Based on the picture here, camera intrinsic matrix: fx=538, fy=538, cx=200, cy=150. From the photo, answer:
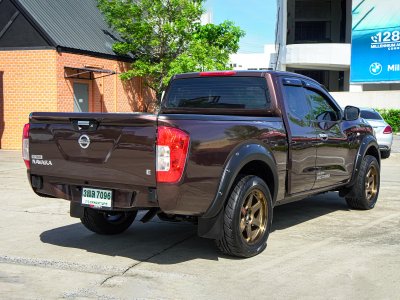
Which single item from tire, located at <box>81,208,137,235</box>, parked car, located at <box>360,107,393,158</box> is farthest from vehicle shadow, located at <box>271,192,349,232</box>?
parked car, located at <box>360,107,393,158</box>

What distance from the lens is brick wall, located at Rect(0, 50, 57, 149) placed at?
56.4 feet

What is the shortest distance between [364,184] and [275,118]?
268cm

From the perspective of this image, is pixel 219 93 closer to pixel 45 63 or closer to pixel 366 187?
pixel 366 187

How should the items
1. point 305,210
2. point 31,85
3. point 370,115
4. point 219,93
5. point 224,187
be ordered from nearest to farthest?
point 224,187
point 219,93
point 305,210
point 370,115
point 31,85

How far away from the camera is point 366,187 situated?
812cm

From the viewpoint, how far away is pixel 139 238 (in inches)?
257

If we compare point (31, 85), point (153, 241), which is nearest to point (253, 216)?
point (153, 241)

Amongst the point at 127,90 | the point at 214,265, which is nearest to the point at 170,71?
the point at 127,90

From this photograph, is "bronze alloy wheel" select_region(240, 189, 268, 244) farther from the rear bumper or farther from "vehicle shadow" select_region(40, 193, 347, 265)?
the rear bumper

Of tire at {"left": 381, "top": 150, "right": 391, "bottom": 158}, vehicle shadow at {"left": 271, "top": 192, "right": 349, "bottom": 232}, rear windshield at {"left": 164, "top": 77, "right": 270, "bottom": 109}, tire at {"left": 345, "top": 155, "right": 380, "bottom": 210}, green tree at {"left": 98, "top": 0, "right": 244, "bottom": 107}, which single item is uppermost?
green tree at {"left": 98, "top": 0, "right": 244, "bottom": 107}

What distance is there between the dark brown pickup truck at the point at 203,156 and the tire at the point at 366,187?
0.93m

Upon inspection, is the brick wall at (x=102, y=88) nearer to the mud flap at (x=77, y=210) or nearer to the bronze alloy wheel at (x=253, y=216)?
the mud flap at (x=77, y=210)

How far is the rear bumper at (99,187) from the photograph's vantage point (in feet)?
16.0

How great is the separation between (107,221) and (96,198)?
145 cm
